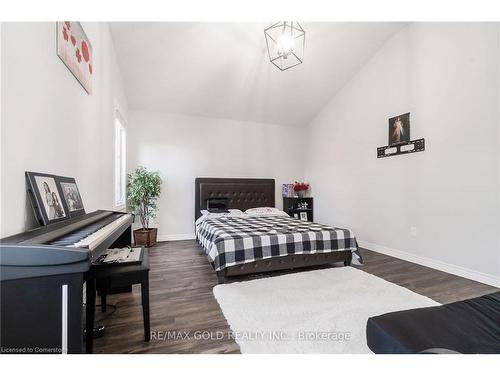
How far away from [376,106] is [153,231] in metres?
4.31

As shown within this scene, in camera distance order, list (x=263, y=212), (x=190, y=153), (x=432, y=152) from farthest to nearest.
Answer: (x=190, y=153) < (x=263, y=212) < (x=432, y=152)

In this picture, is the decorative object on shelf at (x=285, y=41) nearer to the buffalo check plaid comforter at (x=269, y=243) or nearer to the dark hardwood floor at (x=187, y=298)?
the buffalo check plaid comforter at (x=269, y=243)

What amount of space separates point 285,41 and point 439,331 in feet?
8.85

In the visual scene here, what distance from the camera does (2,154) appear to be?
3.51 ft

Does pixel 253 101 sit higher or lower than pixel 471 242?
higher

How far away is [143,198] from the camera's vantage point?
157 inches

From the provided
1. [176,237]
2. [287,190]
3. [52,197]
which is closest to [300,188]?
[287,190]

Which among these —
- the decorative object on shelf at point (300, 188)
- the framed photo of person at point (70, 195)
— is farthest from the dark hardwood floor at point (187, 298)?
the decorative object on shelf at point (300, 188)

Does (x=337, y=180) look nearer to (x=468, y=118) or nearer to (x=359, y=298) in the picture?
(x=468, y=118)

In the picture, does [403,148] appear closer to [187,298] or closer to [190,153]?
[187,298]

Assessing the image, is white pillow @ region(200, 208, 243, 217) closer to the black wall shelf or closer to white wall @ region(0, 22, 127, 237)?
white wall @ region(0, 22, 127, 237)

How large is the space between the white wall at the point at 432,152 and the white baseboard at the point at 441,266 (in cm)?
1

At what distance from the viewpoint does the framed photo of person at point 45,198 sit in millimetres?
1246
